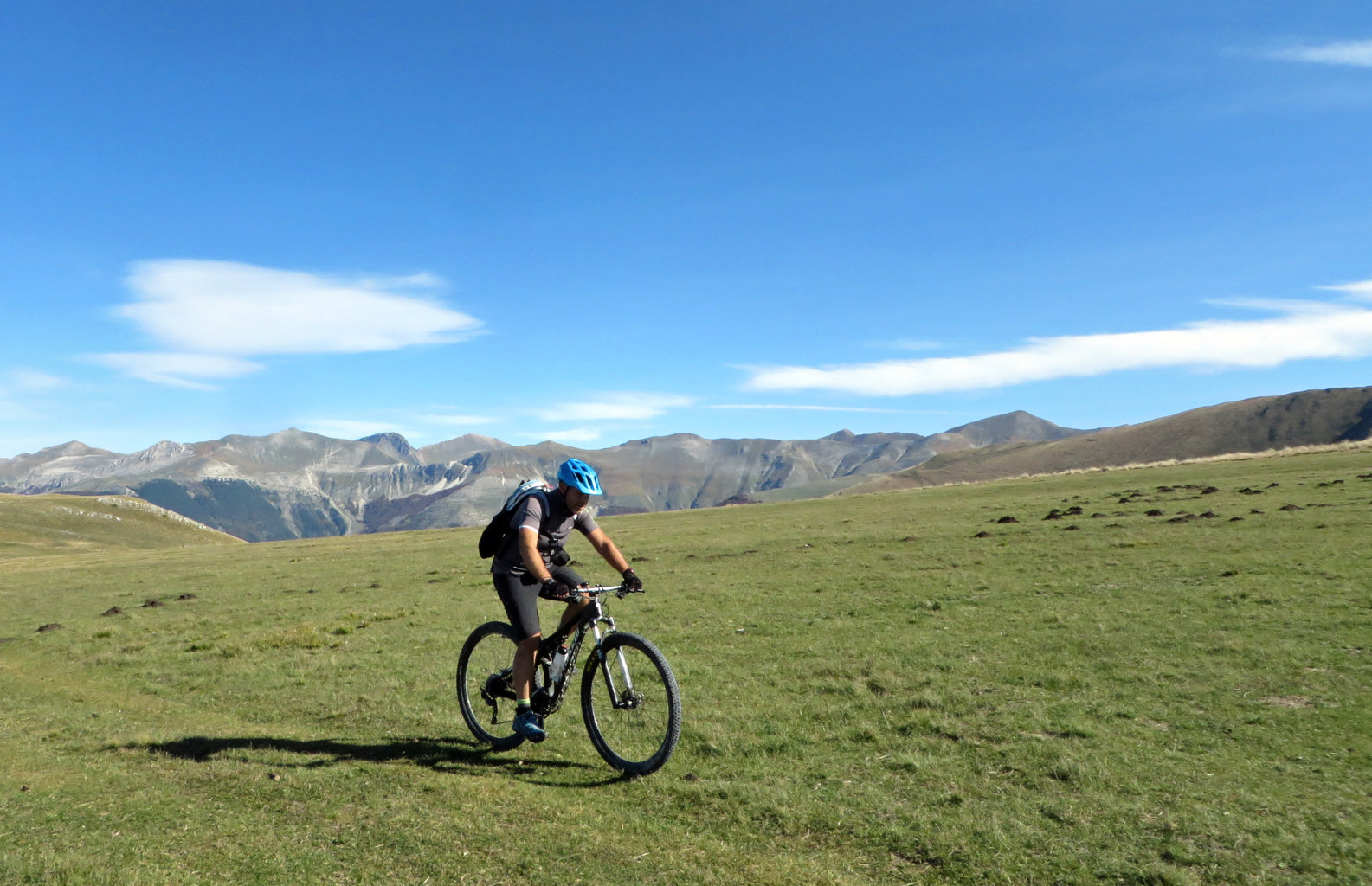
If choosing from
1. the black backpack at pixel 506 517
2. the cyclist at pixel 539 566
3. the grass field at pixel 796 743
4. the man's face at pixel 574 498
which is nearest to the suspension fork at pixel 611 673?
the cyclist at pixel 539 566

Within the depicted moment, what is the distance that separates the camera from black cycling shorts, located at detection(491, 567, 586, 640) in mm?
9495

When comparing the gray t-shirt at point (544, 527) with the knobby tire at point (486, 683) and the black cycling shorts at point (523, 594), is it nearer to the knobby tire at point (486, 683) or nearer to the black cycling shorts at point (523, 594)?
the black cycling shorts at point (523, 594)

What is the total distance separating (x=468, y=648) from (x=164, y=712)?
23.4 feet

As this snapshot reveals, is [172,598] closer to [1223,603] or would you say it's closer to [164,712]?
[164,712]

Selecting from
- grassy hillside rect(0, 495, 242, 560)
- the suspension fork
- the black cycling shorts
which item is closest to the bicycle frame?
the suspension fork

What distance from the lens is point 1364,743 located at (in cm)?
880

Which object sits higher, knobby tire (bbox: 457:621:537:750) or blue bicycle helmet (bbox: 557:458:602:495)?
blue bicycle helmet (bbox: 557:458:602:495)

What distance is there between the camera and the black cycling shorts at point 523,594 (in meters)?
9.50

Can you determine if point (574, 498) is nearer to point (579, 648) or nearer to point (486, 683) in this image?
point (579, 648)

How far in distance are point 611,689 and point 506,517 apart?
2453 millimetres

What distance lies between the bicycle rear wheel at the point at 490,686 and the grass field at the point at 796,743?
40 cm

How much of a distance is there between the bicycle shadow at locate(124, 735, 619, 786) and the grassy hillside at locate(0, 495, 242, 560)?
11271cm

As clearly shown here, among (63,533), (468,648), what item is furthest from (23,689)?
(63,533)

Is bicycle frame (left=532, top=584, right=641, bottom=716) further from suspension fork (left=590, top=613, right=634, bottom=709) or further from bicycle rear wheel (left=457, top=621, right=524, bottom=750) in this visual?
bicycle rear wheel (left=457, top=621, right=524, bottom=750)
